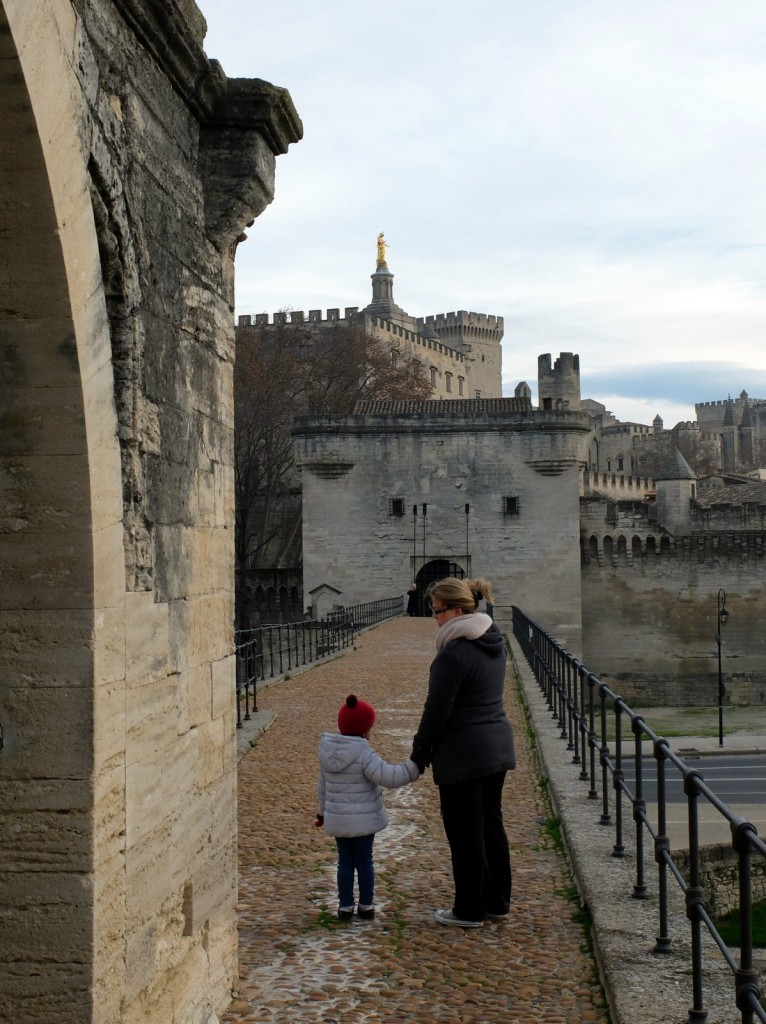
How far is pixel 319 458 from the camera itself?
3647 centimetres

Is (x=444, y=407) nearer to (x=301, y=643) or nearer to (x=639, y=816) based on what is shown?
(x=301, y=643)

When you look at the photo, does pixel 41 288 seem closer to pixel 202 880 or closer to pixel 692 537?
pixel 202 880

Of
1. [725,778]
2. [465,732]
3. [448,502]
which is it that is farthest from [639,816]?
[448,502]

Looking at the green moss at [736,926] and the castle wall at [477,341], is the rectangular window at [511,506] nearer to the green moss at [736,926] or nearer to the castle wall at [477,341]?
the green moss at [736,926]

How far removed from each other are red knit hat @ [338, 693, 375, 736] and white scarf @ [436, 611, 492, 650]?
1.60 feet

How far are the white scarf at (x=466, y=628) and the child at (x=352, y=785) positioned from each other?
47 centimetres

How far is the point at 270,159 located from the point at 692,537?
36368 millimetres

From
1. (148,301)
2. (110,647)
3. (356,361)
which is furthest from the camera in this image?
(356,361)

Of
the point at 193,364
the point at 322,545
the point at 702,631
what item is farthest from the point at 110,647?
the point at 702,631

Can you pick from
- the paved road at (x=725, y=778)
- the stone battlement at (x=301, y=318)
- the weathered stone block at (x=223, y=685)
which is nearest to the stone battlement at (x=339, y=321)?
the stone battlement at (x=301, y=318)

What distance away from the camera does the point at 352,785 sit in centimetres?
541

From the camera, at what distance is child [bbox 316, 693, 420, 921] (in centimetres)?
535

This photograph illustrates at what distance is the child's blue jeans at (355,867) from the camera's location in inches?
216

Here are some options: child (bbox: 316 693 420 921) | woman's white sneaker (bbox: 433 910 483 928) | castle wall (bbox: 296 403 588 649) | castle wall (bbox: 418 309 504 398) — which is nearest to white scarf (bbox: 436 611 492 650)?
child (bbox: 316 693 420 921)
